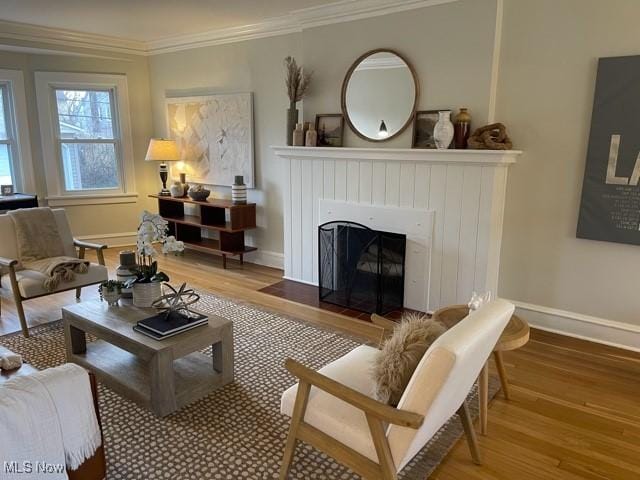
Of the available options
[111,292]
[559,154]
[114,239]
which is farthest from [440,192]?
[114,239]

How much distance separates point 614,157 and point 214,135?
4040 mm

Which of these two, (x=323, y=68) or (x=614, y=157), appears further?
(x=323, y=68)

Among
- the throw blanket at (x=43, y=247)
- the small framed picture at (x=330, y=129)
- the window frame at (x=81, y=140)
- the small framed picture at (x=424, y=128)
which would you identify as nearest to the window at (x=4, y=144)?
the window frame at (x=81, y=140)

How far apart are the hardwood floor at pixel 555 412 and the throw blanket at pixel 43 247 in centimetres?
37

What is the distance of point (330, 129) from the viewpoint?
4.30 metres

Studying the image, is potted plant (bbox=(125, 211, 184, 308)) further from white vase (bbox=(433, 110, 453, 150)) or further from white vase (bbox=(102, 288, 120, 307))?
white vase (bbox=(433, 110, 453, 150))

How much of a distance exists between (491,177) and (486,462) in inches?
77.6

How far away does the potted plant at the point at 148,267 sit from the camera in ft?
9.03

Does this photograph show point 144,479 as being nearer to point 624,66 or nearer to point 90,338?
point 90,338

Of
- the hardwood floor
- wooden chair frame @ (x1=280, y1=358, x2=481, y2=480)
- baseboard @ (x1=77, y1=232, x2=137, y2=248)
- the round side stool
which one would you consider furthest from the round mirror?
baseboard @ (x1=77, y1=232, x2=137, y2=248)

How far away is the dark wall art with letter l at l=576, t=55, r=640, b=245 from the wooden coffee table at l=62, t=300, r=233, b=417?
256 cm

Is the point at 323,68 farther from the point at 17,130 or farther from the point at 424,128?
the point at 17,130

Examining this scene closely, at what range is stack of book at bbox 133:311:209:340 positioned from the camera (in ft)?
7.95

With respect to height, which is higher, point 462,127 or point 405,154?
point 462,127
